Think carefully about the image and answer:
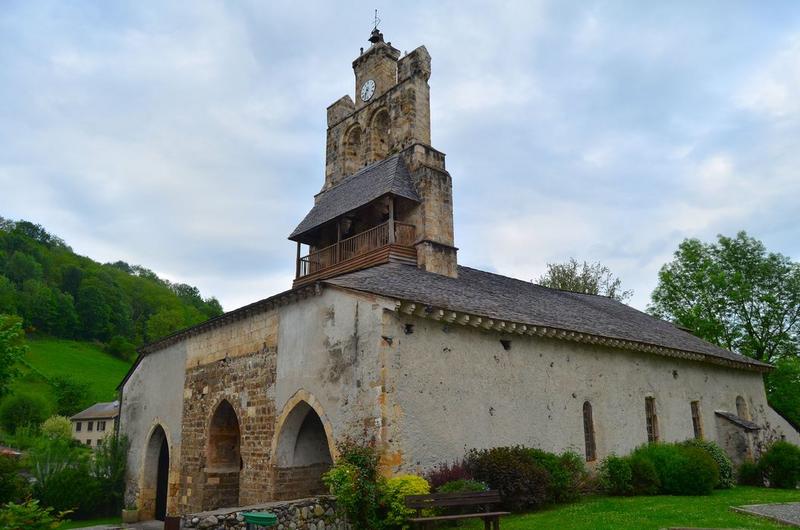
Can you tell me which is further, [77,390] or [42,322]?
[42,322]

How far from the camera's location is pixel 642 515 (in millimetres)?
10836

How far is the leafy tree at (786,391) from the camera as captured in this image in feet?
91.0

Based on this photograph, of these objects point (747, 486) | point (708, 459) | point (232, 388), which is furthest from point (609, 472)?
point (232, 388)

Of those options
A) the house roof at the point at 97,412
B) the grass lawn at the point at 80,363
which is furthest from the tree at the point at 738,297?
the grass lawn at the point at 80,363

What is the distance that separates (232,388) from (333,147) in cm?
1050

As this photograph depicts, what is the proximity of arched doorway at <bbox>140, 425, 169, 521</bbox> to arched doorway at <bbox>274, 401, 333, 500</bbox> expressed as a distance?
24.2ft

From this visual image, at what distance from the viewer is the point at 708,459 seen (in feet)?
50.2

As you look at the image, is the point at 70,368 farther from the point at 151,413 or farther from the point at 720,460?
the point at 720,460

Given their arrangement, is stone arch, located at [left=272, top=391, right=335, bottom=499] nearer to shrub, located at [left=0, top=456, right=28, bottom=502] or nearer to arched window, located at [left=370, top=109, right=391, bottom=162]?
shrub, located at [left=0, top=456, right=28, bottom=502]

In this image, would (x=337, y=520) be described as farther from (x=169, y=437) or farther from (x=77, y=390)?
(x=77, y=390)

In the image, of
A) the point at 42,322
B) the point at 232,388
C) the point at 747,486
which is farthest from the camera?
the point at 42,322

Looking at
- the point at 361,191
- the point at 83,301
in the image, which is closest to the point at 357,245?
the point at 361,191

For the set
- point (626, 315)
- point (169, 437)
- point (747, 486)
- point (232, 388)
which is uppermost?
point (626, 315)

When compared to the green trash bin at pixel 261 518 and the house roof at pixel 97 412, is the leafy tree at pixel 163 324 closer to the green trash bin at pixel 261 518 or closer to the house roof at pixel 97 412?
the house roof at pixel 97 412
